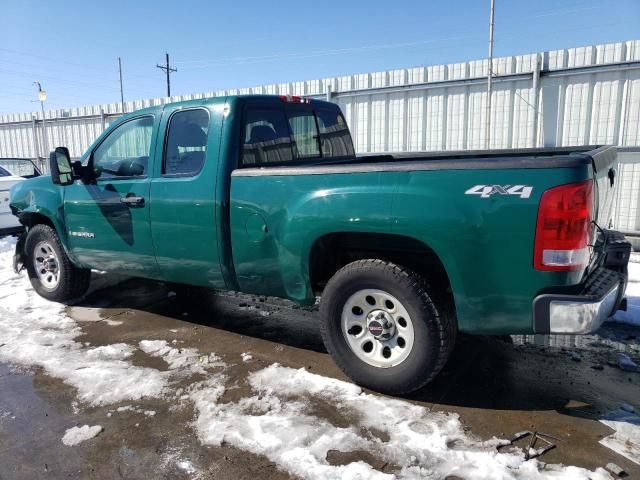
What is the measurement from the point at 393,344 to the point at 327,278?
751 millimetres

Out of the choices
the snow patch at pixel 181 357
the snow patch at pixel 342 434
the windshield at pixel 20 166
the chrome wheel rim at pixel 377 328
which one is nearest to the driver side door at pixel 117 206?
the snow patch at pixel 181 357

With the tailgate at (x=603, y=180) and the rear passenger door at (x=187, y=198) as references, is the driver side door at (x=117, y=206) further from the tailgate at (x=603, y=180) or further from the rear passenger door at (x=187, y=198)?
the tailgate at (x=603, y=180)

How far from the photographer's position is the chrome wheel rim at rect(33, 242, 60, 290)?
5.61 metres

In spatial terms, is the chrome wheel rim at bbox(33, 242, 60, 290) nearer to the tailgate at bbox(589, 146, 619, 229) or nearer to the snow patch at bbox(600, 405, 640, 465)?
the tailgate at bbox(589, 146, 619, 229)

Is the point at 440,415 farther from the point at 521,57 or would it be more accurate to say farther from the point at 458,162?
the point at 521,57

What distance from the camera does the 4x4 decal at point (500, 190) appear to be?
267 cm

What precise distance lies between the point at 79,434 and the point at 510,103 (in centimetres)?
802

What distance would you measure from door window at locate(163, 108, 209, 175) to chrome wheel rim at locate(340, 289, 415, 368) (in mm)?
1687

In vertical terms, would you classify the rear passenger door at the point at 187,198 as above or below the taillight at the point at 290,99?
below

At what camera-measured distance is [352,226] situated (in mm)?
3201

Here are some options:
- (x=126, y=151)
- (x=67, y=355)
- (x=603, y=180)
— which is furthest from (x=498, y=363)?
(x=126, y=151)

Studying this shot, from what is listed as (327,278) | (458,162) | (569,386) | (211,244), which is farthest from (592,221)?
(211,244)

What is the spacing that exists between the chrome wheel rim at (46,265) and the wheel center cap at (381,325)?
3899 millimetres

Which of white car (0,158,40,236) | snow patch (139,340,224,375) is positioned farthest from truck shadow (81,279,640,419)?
white car (0,158,40,236)
